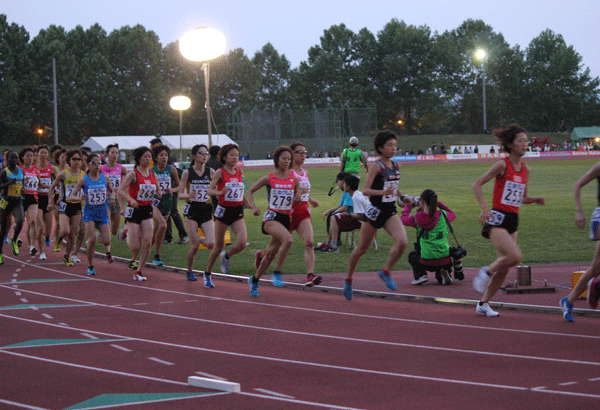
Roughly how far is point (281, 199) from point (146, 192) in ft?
8.69


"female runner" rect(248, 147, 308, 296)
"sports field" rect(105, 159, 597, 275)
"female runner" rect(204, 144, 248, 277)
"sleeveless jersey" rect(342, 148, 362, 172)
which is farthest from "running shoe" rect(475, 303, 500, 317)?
"sleeveless jersey" rect(342, 148, 362, 172)

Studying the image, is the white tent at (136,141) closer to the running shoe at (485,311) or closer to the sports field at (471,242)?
the sports field at (471,242)

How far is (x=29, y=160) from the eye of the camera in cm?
1434

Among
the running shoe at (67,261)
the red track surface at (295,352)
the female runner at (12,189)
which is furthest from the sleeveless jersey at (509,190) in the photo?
the female runner at (12,189)

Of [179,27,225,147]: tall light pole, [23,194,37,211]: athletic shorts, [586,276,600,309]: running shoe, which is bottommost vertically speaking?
[586,276,600,309]: running shoe

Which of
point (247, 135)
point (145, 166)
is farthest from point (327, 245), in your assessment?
point (247, 135)

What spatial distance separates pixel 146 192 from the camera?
35.7 feet

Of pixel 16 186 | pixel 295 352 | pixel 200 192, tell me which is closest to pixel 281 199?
pixel 200 192

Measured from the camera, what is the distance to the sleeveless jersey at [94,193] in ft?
38.5

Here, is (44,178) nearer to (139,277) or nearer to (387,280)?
(139,277)

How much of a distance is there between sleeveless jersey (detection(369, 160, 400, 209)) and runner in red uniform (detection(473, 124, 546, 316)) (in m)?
1.39

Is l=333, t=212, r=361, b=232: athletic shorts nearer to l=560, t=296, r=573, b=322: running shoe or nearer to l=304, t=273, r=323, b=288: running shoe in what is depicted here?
l=304, t=273, r=323, b=288: running shoe

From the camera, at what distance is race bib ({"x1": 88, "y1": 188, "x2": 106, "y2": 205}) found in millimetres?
11742

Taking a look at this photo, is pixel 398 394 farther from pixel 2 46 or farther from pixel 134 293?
pixel 2 46
